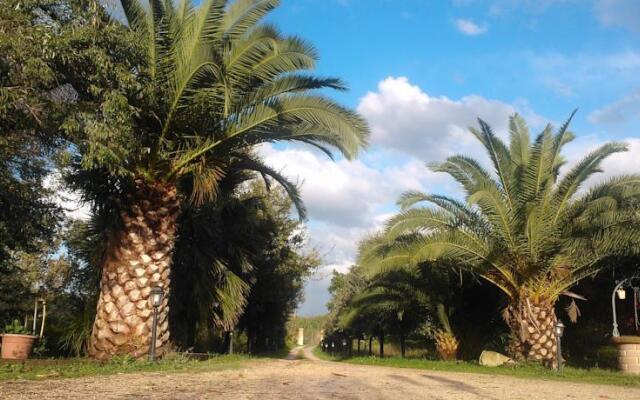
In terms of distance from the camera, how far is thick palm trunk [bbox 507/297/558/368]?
671 inches

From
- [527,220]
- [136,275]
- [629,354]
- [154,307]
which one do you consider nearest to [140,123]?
[136,275]

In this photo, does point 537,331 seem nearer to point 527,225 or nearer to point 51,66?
point 527,225

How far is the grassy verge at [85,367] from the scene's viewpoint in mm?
8863

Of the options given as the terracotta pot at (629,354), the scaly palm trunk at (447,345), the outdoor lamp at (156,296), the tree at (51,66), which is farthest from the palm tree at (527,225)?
the tree at (51,66)

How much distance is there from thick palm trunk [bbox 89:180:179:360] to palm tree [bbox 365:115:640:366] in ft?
22.9

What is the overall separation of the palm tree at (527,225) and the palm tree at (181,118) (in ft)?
18.8

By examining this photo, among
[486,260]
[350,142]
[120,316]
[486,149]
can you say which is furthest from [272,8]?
[486,260]

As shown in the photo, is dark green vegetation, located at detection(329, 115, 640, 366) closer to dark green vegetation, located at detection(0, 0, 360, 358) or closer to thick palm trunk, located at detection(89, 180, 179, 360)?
dark green vegetation, located at detection(0, 0, 360, 358)

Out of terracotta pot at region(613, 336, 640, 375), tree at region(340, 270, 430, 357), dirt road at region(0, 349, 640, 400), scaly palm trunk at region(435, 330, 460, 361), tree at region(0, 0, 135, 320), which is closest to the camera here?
dirt road at region(0, 349, 640, 400)

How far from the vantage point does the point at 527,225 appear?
15.9 meters

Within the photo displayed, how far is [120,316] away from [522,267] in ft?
37.2

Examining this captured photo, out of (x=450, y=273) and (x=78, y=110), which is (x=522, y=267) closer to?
(x=450, y=273)

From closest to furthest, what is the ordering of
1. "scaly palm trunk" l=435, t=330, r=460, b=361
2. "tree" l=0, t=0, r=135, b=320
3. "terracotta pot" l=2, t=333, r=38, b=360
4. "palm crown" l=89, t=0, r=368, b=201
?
1. "tree" l=0, t=0, r=135, b=320
2. "palm crown" l=89, t=0, r=368, b=201
3. "terracotta pot" l=2, t=333, r=38, b=360
4. "scaly palm trunk" l=435, t=330, r=460, b=361

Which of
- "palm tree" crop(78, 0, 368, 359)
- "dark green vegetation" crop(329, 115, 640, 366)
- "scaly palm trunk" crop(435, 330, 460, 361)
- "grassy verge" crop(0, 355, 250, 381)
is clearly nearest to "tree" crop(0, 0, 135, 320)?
"palm tree" crop(78, 0, 368, 359)
